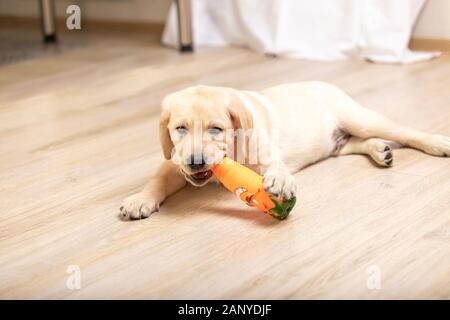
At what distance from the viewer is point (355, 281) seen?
1405 mm

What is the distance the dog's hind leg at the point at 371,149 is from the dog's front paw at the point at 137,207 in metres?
0.69

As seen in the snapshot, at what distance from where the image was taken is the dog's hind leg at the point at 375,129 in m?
2.16

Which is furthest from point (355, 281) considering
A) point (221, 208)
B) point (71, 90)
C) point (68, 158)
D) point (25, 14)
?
point (25, 14)

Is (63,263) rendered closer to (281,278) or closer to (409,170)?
(281,278)

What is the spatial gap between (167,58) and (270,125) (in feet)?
7.04

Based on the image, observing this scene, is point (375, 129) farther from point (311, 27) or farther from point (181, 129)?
point (311, 27)

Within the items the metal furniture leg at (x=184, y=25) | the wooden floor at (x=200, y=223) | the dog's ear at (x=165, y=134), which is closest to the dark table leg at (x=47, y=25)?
the metal furniture leg at (x=184, y=25)

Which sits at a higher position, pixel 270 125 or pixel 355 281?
pixel 270 125

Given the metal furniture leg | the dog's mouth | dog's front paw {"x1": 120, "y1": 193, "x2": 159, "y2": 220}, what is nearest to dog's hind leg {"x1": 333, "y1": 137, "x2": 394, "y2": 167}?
the dog's mouth

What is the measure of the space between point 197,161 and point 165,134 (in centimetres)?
17

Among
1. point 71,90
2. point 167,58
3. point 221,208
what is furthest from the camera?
point 167,58

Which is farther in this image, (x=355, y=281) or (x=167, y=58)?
(x=167, y=58)

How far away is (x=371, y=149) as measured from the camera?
7.00 ft

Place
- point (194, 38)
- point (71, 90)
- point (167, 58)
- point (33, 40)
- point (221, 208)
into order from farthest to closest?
point (33, 40) → point (194, 38) → point (167, 58) → point (71, 90) → point (221, 208)
